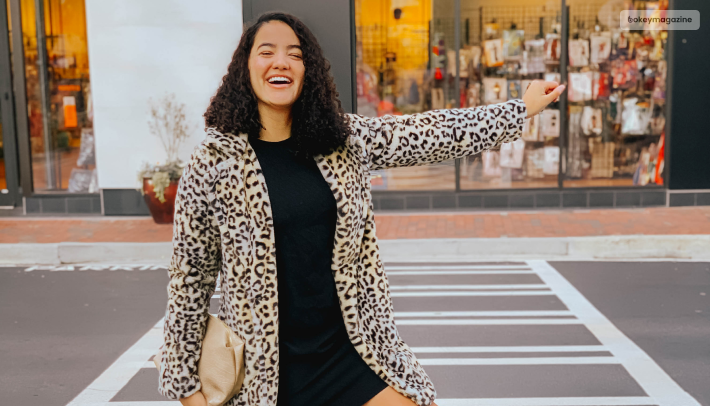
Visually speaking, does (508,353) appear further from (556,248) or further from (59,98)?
(59,98)

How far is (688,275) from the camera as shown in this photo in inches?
305

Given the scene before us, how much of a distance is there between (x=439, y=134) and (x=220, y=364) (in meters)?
0.94

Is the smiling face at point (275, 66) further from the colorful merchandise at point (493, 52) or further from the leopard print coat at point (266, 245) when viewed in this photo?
the colorful merchandise at point (493, 52)

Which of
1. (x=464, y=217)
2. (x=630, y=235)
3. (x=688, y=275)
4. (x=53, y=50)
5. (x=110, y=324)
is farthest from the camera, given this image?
(x=53, y=50)

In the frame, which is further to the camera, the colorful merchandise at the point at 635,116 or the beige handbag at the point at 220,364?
the colorful merchandise at the point at 635,116

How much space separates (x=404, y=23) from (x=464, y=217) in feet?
10.3

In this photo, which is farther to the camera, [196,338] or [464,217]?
[464,217]

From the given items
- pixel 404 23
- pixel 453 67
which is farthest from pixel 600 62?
pixel 404 23

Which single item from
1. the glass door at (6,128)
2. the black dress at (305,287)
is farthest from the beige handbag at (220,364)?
the glass door at (6,128)

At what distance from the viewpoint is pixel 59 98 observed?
12109mm

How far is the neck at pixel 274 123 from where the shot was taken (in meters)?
2.27

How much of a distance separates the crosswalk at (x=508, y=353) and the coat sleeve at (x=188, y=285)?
103 inches

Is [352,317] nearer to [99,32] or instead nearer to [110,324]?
[110,324]

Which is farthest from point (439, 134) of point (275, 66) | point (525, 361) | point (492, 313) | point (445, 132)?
point (492, 313)
